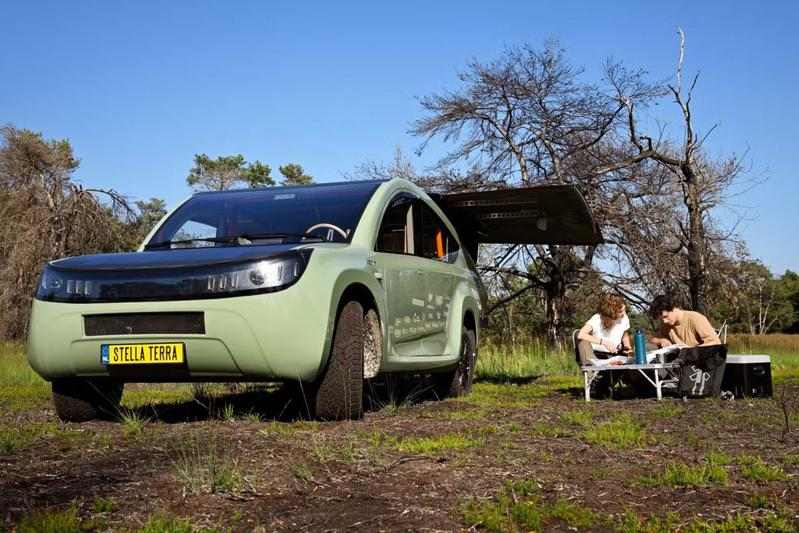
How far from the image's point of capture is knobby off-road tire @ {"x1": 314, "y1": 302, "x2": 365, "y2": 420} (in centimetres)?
580

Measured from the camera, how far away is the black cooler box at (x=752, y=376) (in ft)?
27.5

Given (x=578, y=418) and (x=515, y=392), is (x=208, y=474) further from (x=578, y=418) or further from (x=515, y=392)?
(x=515, y=392)

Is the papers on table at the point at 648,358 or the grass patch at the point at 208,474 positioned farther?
the papers on table at the point at 648,358

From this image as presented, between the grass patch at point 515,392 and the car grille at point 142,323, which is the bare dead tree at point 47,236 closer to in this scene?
the grass patch at point 515,392

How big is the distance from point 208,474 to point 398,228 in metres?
3.91

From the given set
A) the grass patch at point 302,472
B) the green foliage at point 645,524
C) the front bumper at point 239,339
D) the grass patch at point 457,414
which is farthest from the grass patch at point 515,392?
the green foliage at point 645,524

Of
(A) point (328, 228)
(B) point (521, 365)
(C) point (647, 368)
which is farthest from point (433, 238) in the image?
(B) point (521, 365)

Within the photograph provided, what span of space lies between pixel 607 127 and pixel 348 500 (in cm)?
1816

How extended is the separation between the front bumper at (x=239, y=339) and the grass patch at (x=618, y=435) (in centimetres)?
171

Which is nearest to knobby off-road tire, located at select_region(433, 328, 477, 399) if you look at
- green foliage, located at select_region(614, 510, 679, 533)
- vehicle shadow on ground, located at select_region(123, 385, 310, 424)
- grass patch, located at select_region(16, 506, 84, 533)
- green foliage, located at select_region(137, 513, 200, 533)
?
vehicle shadow on ground, located at select_region(123, 385, 310, 424)

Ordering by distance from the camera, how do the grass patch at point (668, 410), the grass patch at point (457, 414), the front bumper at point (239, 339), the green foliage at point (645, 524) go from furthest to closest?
the grass patch at point (668, 410) < the grass patch at point (457, 414) < the front bumper at point (239, 339) < the green foliage at point (645, 524)

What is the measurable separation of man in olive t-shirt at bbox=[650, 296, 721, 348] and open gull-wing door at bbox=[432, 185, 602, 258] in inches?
51.8

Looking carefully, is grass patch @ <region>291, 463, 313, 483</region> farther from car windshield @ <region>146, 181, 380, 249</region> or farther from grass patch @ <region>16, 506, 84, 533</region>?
car windshield @ <region>146, 181, 380, 249</region>

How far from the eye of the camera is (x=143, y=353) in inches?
221
